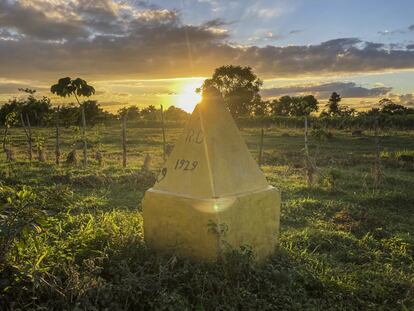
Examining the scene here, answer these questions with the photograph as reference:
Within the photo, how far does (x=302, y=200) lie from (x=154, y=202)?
5040 mm

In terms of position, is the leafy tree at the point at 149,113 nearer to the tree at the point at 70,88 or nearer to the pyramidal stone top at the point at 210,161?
the tree at the point at 70,88

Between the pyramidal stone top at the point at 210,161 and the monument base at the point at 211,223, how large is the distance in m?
0.12

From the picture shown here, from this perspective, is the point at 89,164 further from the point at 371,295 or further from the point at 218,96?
the point at 371,295

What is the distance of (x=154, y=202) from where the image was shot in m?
5.31

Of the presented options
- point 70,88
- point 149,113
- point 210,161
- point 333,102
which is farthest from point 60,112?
point 333,102

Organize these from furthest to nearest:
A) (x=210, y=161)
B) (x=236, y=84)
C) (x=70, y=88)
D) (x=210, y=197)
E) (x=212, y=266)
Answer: (x=236, y=84)
(x=70, y=88)
(x=210, y=161)
(x=210, y=197)
(x=212, y=266)

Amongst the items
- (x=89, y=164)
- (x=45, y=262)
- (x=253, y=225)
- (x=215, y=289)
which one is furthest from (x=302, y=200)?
(x=89, y=164)

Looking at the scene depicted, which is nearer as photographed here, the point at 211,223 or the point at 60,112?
the point at 211,223

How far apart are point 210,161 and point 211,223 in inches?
30.2

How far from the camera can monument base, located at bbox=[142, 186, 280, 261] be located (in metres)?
4.83

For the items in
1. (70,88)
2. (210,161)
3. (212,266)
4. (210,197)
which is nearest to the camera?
(212,266)

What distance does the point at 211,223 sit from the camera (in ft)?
15.6

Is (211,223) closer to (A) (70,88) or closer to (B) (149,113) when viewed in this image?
(A) (70,88)

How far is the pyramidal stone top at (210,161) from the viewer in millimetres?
5098
